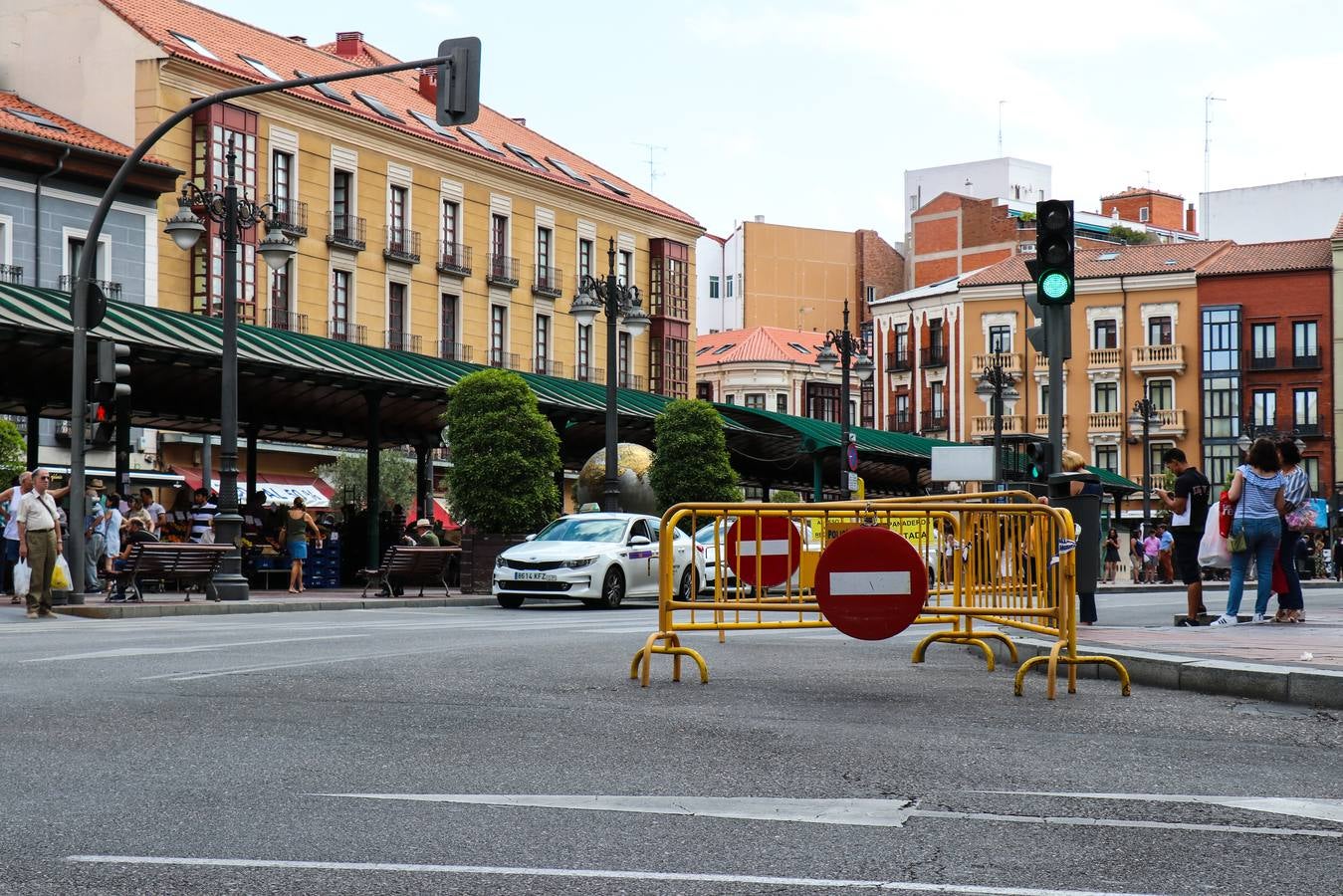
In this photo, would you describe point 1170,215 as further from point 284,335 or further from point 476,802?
point 476,802

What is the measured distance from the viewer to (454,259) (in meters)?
61.8

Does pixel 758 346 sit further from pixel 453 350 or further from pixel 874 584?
pixel 874 584

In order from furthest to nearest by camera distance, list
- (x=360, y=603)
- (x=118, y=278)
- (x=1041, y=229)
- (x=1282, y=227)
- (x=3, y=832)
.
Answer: (x=1282, y=227) → (x=118, y=278) → (x=360, y=603) → (x=1041, y=229) → (x=3, y=832)

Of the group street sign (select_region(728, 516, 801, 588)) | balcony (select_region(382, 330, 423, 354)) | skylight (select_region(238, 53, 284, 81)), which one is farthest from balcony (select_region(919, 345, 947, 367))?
street sign (select_region(728, 516, 801, 588))

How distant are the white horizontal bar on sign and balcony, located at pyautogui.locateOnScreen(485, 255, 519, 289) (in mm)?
53192

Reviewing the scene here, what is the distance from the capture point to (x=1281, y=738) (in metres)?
8.78

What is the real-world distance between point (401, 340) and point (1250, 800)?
54.2m

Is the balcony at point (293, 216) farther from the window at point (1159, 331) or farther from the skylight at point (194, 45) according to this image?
the window at point (1159, 331)

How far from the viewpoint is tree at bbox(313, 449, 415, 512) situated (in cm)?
6438

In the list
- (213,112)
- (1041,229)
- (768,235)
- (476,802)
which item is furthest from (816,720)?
(768,235)

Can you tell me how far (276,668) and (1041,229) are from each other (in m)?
7.25

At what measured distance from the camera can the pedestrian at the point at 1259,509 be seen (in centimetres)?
1588

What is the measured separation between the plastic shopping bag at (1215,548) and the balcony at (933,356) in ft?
252

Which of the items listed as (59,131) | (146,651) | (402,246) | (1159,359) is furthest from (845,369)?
(1159,359)
